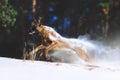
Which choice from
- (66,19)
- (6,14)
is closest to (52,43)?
(6,14)

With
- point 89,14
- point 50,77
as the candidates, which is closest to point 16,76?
point 50,77

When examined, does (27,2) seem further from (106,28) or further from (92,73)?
(92,73)

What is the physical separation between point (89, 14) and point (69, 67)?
16.4 m

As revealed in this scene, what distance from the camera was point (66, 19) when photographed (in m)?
28.0

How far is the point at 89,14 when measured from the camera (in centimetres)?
2722

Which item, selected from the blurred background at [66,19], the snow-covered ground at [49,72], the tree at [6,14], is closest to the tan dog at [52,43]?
the snow-covered ground at [49,72]

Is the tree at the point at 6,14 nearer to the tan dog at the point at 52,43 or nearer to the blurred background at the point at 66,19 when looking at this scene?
the blurred background at the point at 66,19

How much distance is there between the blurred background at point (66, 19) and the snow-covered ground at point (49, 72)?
1081 centimetres

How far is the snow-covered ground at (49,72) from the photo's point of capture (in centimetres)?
971

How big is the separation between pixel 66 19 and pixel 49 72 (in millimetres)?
17929

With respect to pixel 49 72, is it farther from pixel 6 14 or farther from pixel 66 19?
pixel 66 19

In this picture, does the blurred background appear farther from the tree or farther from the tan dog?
the tan dog

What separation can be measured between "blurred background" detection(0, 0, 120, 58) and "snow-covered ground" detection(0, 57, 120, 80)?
10.8 m

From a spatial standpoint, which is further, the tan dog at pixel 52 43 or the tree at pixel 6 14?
the tree at pixel 6 14
